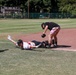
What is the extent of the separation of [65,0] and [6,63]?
87345 mm

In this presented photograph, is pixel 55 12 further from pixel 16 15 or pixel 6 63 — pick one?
pixel 6 63

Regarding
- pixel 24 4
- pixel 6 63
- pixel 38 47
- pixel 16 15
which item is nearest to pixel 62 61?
pixel 6 63

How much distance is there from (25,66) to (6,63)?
74cm

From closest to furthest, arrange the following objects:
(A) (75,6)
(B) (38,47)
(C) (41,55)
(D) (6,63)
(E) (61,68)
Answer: (E) (61,68)
(D) (6,63)
(C) (41,55)
(B) (38,47)
(A) (75,6)

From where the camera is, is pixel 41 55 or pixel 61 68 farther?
pixel 41 55

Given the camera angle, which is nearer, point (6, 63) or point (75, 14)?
point (6, 63)

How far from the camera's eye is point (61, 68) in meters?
8.16

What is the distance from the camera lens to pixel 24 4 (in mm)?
92375

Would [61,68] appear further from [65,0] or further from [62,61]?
[65,0]

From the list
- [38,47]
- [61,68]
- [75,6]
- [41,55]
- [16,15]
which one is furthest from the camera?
[75,6]

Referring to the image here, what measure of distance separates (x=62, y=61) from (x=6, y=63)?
1750 millimetres

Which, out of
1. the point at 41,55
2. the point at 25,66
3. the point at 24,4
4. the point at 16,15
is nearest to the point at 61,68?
the point at 25,66

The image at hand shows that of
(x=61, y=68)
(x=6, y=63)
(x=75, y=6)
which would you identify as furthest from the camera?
(x=75, y=6)

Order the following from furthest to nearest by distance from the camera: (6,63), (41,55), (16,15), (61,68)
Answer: (16,15) < (41,55) < (6,63) < (61,68)
